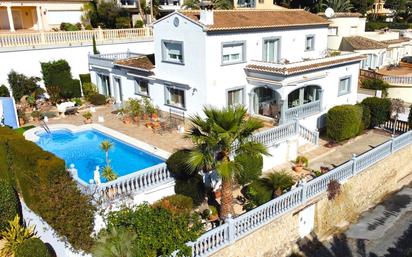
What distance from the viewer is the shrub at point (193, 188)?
17.6m

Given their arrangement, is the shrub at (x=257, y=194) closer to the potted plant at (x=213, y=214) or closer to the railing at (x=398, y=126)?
the potted plant at (x=213, y=214)

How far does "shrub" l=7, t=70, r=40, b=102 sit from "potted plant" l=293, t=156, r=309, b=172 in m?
22.7

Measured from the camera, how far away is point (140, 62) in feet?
102

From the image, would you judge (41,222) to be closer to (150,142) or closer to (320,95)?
(150,142)

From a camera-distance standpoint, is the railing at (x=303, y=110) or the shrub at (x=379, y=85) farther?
the shrub at (x=379, y=85)

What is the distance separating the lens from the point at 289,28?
28672 millimetres

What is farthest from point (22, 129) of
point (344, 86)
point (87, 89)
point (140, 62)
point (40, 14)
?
point (40, 14)

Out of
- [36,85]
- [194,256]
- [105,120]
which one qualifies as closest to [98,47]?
[36,85]

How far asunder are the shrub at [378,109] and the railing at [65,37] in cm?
2352

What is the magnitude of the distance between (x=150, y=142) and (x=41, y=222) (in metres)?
8.39

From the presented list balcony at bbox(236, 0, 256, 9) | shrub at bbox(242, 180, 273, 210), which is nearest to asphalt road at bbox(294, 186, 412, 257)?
shrub at bbox(242, 180, 273, 210)

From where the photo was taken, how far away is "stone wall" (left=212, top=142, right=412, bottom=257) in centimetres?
1642

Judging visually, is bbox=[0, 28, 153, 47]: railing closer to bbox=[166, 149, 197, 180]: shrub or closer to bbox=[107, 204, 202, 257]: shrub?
bbox=[166, 149, 197, 180]: shrub

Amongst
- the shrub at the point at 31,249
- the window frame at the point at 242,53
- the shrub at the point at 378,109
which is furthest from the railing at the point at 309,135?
the shrub at the point at 31,249
